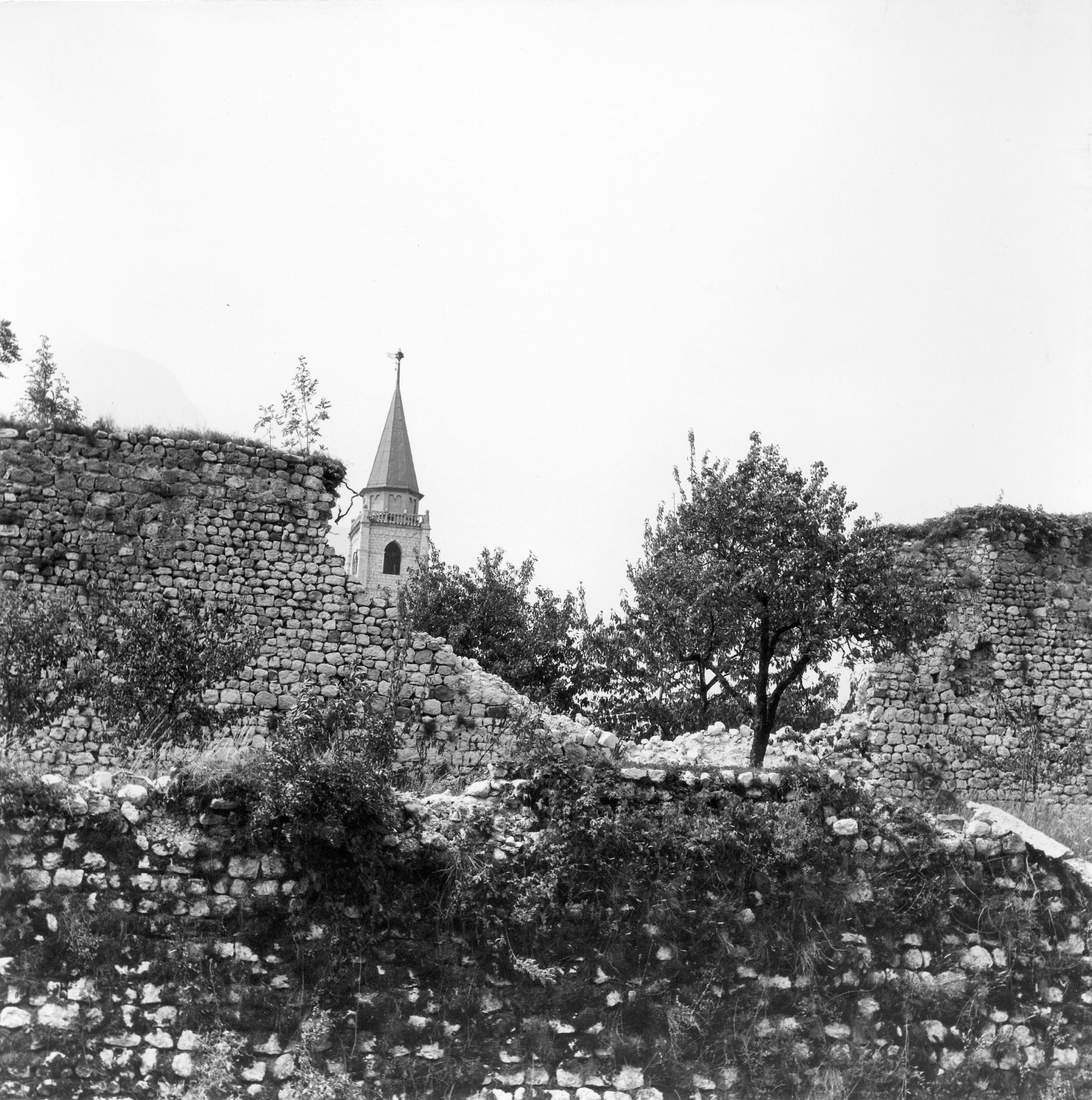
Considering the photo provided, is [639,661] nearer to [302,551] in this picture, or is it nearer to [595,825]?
[302,551]

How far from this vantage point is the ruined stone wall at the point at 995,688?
17859 mm

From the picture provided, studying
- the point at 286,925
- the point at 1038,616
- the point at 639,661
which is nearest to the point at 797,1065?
the point at 286,925

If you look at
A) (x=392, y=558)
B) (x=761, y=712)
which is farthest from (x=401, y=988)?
(x=392, y=558)

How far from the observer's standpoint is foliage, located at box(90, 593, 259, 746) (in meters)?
12.8

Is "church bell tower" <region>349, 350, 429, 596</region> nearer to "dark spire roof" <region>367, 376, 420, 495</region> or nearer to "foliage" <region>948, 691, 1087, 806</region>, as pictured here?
"dark spire roof" <region>367, 376, 420, 495</region>

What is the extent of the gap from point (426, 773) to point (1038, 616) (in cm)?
1147

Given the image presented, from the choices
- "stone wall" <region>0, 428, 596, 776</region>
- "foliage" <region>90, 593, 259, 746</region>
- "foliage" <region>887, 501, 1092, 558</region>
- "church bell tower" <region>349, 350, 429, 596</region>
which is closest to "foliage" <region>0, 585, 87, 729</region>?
"foliage" <region>90, 593, 259, 746</region>

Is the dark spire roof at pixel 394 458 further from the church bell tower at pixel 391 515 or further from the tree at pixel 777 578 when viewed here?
the tree at pixel 777 578

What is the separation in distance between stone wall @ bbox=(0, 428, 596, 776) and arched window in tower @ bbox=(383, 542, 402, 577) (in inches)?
2617

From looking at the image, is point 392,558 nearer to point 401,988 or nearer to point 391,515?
point 391,515

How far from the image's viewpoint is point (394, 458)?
8412 centimetres

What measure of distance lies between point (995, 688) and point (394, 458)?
69.5 m

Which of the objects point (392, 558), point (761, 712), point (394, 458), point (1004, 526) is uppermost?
point (394, 458)

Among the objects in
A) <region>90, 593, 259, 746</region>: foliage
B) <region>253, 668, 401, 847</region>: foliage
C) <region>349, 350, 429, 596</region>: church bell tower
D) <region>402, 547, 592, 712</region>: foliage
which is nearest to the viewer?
<region>253, 668, 401, 847</region>: foliage
